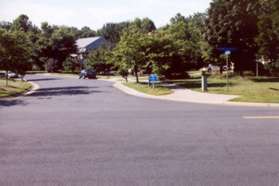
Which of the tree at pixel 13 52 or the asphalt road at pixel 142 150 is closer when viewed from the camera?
the asphalt road at pixel 142 150

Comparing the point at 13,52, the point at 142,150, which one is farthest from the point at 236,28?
the point at 142,150

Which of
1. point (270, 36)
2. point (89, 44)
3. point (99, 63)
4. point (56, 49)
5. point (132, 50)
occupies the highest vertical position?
point (89, 44)

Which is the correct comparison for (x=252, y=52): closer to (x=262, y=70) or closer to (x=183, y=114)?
(x=262, y=70)

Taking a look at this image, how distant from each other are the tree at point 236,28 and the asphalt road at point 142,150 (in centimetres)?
2862

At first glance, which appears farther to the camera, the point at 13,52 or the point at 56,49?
the point at 56,49

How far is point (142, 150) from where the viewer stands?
890 centimetres

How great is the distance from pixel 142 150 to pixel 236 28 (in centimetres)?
3502

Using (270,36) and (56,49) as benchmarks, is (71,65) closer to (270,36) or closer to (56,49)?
(56,49)

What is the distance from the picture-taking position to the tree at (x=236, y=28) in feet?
138

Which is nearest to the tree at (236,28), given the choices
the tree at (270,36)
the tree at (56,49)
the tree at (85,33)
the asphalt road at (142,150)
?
the tree at (270,36)

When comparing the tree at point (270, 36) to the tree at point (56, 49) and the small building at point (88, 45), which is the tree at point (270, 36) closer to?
the tree at point (56, 49)

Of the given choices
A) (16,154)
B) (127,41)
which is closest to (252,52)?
(127,41)

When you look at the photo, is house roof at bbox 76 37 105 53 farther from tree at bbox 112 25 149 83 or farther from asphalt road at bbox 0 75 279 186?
asphalt road at bbox 0 75 279 186

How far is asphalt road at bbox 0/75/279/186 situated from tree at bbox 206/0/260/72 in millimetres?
28617
